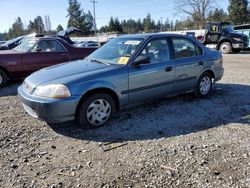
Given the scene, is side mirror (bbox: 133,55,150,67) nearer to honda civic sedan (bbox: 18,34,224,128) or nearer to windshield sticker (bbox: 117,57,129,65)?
honda civic sedan (bbox: 18,34,224,128)

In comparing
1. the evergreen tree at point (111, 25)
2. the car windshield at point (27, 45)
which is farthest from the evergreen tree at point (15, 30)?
the car windshield at point (27, 45)

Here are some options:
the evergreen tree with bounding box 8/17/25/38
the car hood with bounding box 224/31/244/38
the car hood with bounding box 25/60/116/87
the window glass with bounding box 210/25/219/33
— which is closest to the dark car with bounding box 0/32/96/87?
the car hood with bounding box 25/60/116/87

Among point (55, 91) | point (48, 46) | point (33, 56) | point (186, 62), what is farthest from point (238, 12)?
point (55, 91)

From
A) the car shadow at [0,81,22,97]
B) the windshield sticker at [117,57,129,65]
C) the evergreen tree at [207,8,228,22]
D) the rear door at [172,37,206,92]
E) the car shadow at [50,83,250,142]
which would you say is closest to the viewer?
the car shadow at [50,83,250,142]

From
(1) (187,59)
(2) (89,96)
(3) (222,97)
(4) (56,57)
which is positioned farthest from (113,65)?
(4) (56,57)

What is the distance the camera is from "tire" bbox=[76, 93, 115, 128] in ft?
15.3

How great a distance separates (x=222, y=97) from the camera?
22.0 feet

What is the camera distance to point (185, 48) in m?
6.16

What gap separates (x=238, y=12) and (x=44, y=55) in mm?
58579

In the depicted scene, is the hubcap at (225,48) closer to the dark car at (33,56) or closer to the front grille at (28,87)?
the dark car at (33,56)

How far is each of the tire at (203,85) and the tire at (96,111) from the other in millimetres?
2397

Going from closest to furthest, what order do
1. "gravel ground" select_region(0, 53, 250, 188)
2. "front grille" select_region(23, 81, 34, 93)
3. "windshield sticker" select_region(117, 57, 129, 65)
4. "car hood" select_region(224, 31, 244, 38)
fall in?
"gravel ground" select_region(0, 53, 250, 188) → "front grille" select_region(23, 81, 34, 93) → "windshield sticker" select_region(117, 57, 129, 65) → "car hood" select_region(224, 31, 244, 38)

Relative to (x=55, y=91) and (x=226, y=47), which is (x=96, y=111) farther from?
(x=226, y=47)

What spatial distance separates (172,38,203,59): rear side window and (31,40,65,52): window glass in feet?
14.4
